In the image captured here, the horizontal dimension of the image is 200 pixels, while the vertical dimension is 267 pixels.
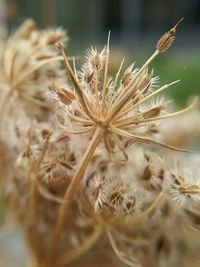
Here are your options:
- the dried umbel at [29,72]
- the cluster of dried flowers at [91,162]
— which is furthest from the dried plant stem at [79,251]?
the dried umbel at [29,72]

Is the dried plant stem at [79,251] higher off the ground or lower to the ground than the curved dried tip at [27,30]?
lower

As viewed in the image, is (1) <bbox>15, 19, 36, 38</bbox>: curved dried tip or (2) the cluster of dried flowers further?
(1) <bbox>15, 19, 36, 38</bbox>: curved dried tip

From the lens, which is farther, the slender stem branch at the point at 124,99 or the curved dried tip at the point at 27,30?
the curved dried tip at the point at 27,30

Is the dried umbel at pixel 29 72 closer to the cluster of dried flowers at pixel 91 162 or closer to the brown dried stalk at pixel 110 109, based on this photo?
the cluster of dried flowers at pixel 91 162

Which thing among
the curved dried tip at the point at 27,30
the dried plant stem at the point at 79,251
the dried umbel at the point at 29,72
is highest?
the curved dried tip at the point at 27,30

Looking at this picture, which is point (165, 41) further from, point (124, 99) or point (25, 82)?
point (25, 82)

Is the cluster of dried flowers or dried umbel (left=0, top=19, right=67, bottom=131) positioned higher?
dried umbel (left=0, top=19, right=67, bottom=131)

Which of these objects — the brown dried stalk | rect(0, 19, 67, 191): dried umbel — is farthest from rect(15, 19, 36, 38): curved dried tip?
the brown dried stalk

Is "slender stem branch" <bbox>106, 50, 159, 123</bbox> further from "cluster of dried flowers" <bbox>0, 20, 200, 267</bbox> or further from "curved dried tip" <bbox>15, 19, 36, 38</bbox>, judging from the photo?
"curved dried tip" <bbox>15, 19, 36, 38</bbox>
